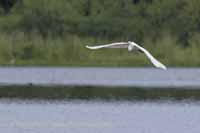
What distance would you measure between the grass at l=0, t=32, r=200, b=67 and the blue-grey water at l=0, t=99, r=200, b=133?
935cm

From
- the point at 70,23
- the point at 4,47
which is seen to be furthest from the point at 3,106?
the point at 70,23

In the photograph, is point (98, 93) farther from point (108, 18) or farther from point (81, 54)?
point (108, 18)

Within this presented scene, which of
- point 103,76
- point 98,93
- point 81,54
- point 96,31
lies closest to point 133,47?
point 98,93

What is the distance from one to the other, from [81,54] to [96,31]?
3.83 meters

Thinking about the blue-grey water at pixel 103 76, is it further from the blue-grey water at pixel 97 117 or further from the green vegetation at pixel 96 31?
the blue-grey water at pixel 97 117

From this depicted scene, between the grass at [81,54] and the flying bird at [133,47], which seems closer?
the flying bird at [133,47]

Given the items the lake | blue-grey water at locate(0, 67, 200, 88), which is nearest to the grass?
blue-grey water at locate(0, 67, 200, 88)

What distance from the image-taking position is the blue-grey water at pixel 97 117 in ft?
57.7

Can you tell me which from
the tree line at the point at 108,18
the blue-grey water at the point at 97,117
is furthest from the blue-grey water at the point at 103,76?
the blue-grey water at the point at 97,117

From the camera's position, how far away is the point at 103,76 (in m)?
28.0

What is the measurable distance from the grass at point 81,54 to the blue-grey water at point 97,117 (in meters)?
9.35

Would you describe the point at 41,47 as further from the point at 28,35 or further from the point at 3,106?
the point at 3,106

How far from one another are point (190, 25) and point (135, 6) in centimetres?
255

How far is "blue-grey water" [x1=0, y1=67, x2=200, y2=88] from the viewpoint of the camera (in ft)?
84.5
